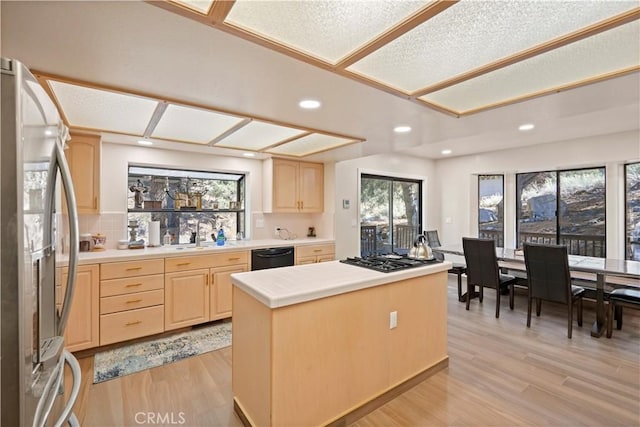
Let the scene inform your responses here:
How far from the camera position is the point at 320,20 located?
4.36 feet

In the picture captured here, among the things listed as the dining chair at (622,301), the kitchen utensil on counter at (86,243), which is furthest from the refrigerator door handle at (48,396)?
the dining chair at (622,301)

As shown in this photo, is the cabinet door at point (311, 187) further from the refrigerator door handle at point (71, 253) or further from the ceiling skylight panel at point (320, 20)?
the refrigerator door handle at point (71, 253)

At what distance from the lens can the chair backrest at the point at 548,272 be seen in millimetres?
3297

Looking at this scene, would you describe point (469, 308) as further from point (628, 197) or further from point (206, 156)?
point (206, 156)

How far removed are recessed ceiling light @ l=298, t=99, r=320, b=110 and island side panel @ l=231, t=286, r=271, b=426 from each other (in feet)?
4.62

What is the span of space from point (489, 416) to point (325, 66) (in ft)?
8.04

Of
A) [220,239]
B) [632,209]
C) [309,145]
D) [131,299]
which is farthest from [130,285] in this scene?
[632,209]

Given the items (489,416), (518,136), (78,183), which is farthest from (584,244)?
(78,183)

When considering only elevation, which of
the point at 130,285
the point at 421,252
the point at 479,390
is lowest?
the point at 479,390

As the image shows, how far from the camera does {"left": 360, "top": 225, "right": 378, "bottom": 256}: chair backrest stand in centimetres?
557

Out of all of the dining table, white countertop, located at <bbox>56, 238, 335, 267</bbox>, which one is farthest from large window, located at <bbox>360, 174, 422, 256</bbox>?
the dining table

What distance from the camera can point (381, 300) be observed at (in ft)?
7.09

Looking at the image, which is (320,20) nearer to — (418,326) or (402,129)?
(402,129)

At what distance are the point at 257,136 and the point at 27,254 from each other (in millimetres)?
2594
